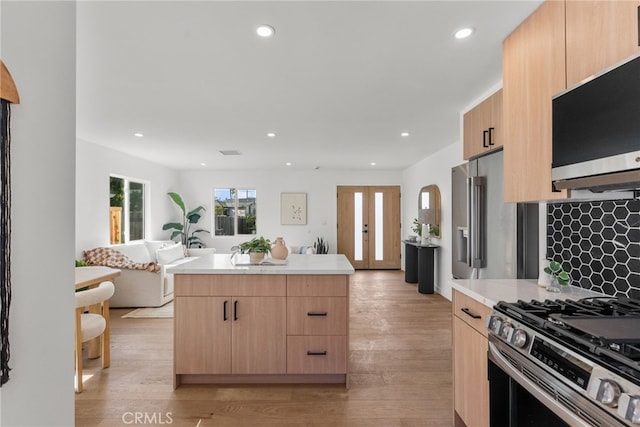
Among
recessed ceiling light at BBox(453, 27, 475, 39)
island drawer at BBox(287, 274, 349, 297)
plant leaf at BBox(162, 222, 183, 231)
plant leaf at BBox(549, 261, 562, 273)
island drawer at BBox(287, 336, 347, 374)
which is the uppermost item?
recessed ceiling light at BBox(453, 27, 475, 39)

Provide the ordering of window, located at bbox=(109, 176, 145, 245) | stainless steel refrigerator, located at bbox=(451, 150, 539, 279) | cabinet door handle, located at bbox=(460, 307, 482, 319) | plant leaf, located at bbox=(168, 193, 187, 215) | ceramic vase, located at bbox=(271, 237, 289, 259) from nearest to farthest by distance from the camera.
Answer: cabinet door handle, located at bbox=(460, 307, 482, 319) → stainless steel refrigerator, located at bbox=(451, 150, 539, 279) → ceramic vase, located at bbox=(271, 237, 289, 259) → window, located at bbox=(109, 176, 145, 245) → plant leaf, located at bbox=(168, 193, 187, 215)

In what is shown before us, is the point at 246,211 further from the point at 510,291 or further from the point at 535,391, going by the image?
the point at 535,391

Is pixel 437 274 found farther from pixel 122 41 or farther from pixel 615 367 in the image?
pixel 122 41

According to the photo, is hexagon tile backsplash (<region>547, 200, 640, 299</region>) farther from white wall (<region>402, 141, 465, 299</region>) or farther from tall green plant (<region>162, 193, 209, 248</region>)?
tall green plant (<region>162, 193, 209, 248</region>)

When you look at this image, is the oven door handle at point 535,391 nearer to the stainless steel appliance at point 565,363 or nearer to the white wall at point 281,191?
the stainless steel appliance at point 565,363

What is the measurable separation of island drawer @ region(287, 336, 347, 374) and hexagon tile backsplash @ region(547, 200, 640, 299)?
1.58m

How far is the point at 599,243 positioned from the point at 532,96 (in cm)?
88

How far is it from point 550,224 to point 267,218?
6187 mm

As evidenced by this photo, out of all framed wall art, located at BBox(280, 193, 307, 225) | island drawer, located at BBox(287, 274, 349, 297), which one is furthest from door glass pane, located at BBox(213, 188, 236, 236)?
island drawer, located at BBox(287, 274, 349, 297)

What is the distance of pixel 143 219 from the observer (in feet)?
20.5

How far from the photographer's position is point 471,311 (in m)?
1.69

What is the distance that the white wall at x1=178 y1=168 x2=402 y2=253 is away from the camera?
298 inches

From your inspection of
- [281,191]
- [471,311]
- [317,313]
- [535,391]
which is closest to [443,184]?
[317,313]

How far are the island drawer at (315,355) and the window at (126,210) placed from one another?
4260 millimetres
